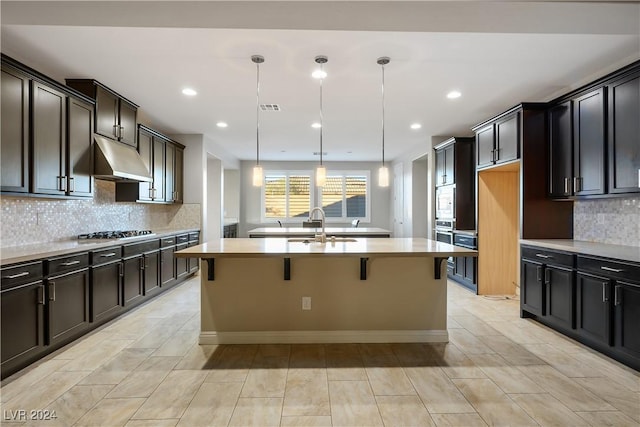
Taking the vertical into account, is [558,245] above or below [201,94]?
below

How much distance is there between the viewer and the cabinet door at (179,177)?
6.03 meters

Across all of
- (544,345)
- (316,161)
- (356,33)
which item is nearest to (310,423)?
(544,345)

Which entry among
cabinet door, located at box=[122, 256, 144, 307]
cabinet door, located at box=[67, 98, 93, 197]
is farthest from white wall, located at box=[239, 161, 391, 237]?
cabinet door, located at box=[67, 98, 93, 197]

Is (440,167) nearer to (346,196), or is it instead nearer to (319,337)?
(346,196)

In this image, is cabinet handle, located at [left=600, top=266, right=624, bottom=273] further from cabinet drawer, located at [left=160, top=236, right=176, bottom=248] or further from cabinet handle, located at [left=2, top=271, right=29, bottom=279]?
cabinet drawer, located at [left=160, top=236, right=176, bottom=248]

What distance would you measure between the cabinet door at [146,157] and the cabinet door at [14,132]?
75.5 inches

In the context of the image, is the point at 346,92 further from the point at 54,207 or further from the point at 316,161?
the point at 316,161

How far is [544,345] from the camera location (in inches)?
123

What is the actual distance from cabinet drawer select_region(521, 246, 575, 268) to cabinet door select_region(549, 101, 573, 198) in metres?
0.66

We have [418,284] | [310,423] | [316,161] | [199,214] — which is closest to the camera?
[310,423]

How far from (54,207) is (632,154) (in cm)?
550

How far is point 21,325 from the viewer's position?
2541 mm

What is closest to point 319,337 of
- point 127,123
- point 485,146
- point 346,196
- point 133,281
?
point 133,281

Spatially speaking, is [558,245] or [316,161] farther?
[316,161]
